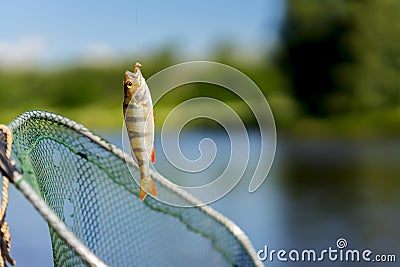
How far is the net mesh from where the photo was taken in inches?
95.9

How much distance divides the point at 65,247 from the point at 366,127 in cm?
1562

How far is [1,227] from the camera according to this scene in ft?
6.68

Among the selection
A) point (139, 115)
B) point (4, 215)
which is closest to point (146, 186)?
point (139, 115)

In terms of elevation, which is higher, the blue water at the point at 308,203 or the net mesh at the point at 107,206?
the blue water at the point at 308,203

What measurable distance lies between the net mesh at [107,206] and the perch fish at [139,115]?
10.1 inches

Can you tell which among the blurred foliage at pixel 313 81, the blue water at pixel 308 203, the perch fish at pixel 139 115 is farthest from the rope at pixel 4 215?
the blurred foliage at pixel 313 81

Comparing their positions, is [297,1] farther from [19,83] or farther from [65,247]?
[65,247]

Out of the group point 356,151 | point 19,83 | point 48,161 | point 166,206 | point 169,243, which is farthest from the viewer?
point 19,83

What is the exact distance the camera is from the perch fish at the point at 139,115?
2266 millimetres

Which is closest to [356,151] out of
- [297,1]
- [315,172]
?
[315,172]

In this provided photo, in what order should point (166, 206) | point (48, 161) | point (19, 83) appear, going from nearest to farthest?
point (48, 161) → point (166, 206) → point (19, 83)

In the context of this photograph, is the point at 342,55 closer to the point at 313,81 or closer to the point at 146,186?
the point at 313,81

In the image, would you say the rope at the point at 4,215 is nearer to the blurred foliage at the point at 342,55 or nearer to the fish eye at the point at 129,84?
the fish eye at the point at 129,84

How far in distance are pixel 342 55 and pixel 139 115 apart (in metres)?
14.7
